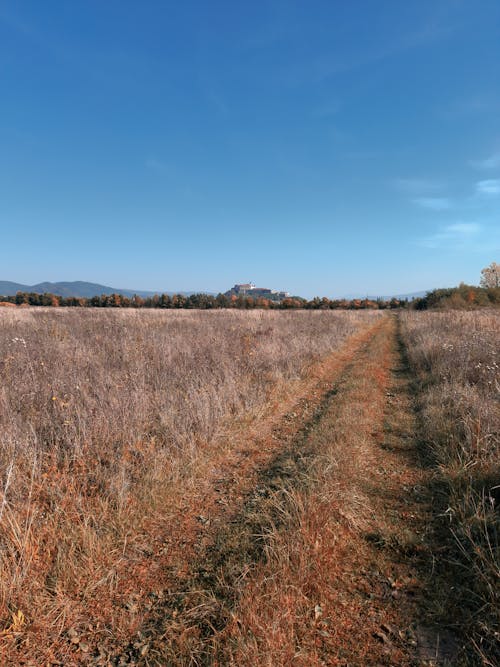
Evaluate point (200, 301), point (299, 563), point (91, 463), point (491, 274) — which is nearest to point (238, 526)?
point (299, 563)

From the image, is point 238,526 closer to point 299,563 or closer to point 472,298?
point 299,563

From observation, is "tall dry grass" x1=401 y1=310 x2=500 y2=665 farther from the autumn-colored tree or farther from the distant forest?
the autumn-colored tree

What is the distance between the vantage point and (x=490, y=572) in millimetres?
2520

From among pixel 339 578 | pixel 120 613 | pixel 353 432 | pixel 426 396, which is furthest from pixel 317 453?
pixel 426 396

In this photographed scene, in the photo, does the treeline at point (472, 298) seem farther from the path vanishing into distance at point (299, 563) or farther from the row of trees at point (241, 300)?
the path vanishing into distance at point (299, 563)

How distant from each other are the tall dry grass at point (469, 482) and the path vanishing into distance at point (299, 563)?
23 cm

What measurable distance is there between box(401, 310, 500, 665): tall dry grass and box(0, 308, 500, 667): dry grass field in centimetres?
3

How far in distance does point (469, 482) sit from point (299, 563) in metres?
2.71

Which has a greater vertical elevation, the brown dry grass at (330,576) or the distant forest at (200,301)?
the distant forest at (200,301)

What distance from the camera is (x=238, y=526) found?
11.0 feet

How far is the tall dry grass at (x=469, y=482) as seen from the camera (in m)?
2.30

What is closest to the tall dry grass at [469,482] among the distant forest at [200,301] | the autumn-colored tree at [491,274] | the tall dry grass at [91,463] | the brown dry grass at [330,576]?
the brown dry grass at [330,576]

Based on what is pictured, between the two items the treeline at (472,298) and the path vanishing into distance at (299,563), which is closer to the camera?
the path vanishing into distance at (299,563)

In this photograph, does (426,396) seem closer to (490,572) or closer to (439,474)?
(439,474)
